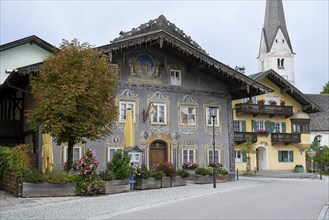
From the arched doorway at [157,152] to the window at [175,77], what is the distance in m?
3.60

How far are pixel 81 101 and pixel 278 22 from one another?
63758 millimetres

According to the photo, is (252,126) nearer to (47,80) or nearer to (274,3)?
(47,80)

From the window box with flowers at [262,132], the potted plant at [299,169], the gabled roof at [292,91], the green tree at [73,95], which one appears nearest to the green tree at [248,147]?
the window box with flowers at [262,132]

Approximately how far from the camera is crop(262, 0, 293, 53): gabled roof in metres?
78.1

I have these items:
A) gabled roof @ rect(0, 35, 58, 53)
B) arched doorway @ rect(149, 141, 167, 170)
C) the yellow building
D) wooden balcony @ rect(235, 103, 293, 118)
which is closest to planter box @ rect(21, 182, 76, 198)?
arched doorway @ rect(149, 141, 167, 170)

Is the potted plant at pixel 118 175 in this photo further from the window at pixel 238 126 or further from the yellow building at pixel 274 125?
the window at pixel 238 126

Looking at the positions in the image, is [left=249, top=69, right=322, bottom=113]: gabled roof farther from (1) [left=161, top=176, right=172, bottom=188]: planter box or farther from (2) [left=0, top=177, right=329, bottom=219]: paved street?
(2) [left=0, top=177, right=329, bottom=219]: paved street

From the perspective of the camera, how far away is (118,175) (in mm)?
20094

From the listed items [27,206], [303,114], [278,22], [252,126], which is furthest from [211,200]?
[278,22]

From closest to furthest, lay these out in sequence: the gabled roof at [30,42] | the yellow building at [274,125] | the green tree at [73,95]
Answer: the green tree at [73,95] < the gabled roof at [30,42] < the yellow building at [274,125]

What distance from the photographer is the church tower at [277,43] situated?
78.2 m

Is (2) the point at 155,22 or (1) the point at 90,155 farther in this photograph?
(2) the point at 155,22

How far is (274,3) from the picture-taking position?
258 ft

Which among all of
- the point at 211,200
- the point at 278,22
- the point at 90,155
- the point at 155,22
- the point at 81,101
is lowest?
the point at 211,200
